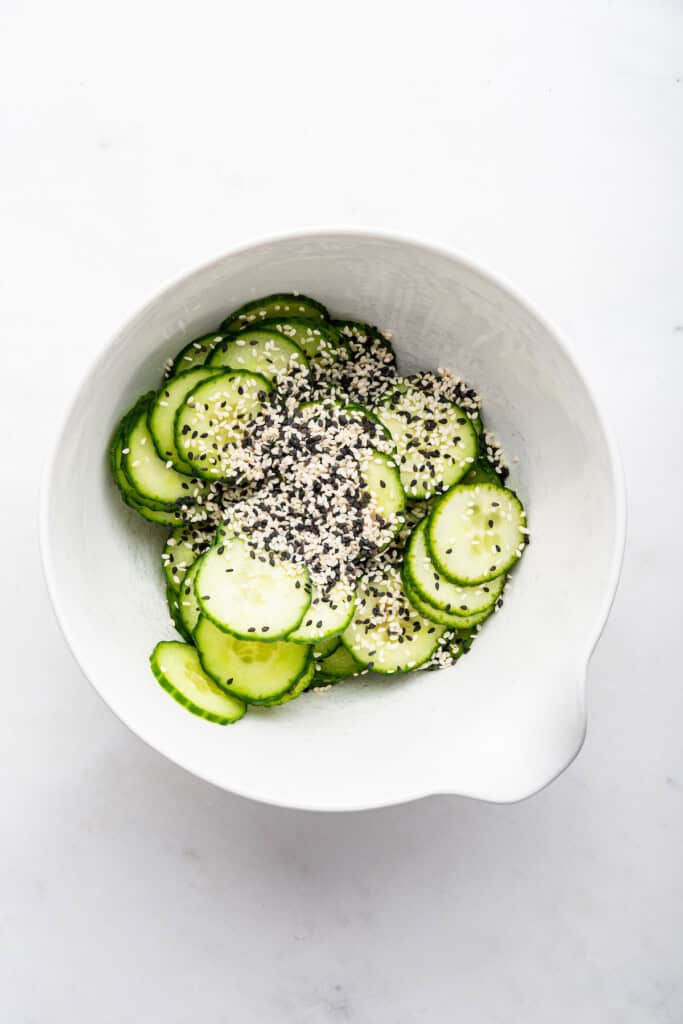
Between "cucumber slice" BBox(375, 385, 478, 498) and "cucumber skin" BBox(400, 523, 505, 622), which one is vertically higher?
"cucumber slice" BBox(375, 385, 478, 498)

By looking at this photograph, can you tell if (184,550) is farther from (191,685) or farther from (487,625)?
(487,625)

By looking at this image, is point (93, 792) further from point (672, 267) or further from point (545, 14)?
point (545, 14)

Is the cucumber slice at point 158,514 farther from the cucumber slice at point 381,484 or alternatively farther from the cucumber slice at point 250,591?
the cucumber slice at point 381,484

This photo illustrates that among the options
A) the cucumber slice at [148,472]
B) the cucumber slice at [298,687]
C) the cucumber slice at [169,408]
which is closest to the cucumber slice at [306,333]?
the cucumber slice at [169,408]

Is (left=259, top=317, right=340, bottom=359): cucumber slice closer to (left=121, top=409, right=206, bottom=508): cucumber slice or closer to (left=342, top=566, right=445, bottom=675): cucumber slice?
(left=121, top=409, right=206, bottom=508): cucumber slice

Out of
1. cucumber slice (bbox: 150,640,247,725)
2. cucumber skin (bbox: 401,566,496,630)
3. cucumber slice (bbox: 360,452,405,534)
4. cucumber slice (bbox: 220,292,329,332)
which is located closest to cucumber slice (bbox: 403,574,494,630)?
cucumber skin (bbox: 401,566,496,630)
